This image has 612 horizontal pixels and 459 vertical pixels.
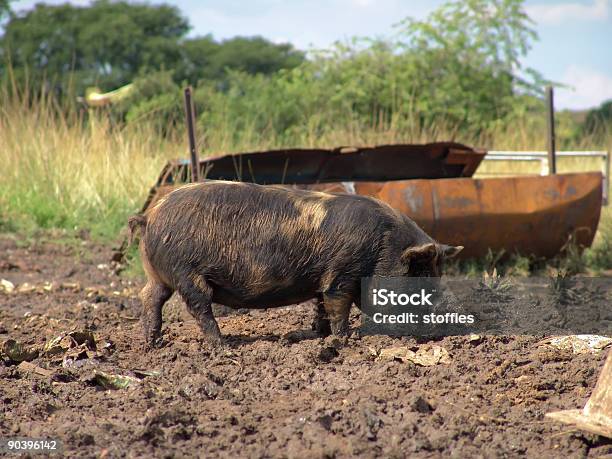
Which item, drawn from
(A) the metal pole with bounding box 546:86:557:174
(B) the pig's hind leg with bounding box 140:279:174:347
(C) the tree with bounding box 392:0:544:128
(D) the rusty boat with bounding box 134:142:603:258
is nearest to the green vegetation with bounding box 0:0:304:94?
(C) the tree with bounding box 392:0:544:128

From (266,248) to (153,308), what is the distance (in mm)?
723

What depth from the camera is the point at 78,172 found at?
37.9ft

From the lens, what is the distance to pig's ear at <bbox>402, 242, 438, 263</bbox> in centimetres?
482

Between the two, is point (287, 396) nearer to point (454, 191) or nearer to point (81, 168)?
point (454, 191)

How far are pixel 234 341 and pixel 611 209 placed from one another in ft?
25.7

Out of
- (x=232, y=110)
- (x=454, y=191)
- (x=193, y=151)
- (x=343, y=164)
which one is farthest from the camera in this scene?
(x=232, y=110)

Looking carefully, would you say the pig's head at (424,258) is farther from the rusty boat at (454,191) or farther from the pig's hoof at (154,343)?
the rusty boat at (454,191)

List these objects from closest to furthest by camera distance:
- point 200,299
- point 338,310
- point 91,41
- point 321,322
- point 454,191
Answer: point 200,299 < point 338,310 < point 321,322 < point 454,191 < point 91,41

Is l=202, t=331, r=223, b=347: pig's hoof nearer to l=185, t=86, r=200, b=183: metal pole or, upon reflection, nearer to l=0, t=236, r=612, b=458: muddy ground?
l=0, t=236, r=612, b=458: muddy ground

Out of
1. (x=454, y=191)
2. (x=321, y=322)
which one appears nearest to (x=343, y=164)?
(x=454, y=191)

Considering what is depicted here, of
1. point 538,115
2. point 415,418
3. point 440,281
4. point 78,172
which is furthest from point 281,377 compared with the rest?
point 538,115

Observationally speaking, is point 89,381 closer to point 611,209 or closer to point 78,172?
point 78,172

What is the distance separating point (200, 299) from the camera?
15.8 ft

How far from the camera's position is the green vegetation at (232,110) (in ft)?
36.7
